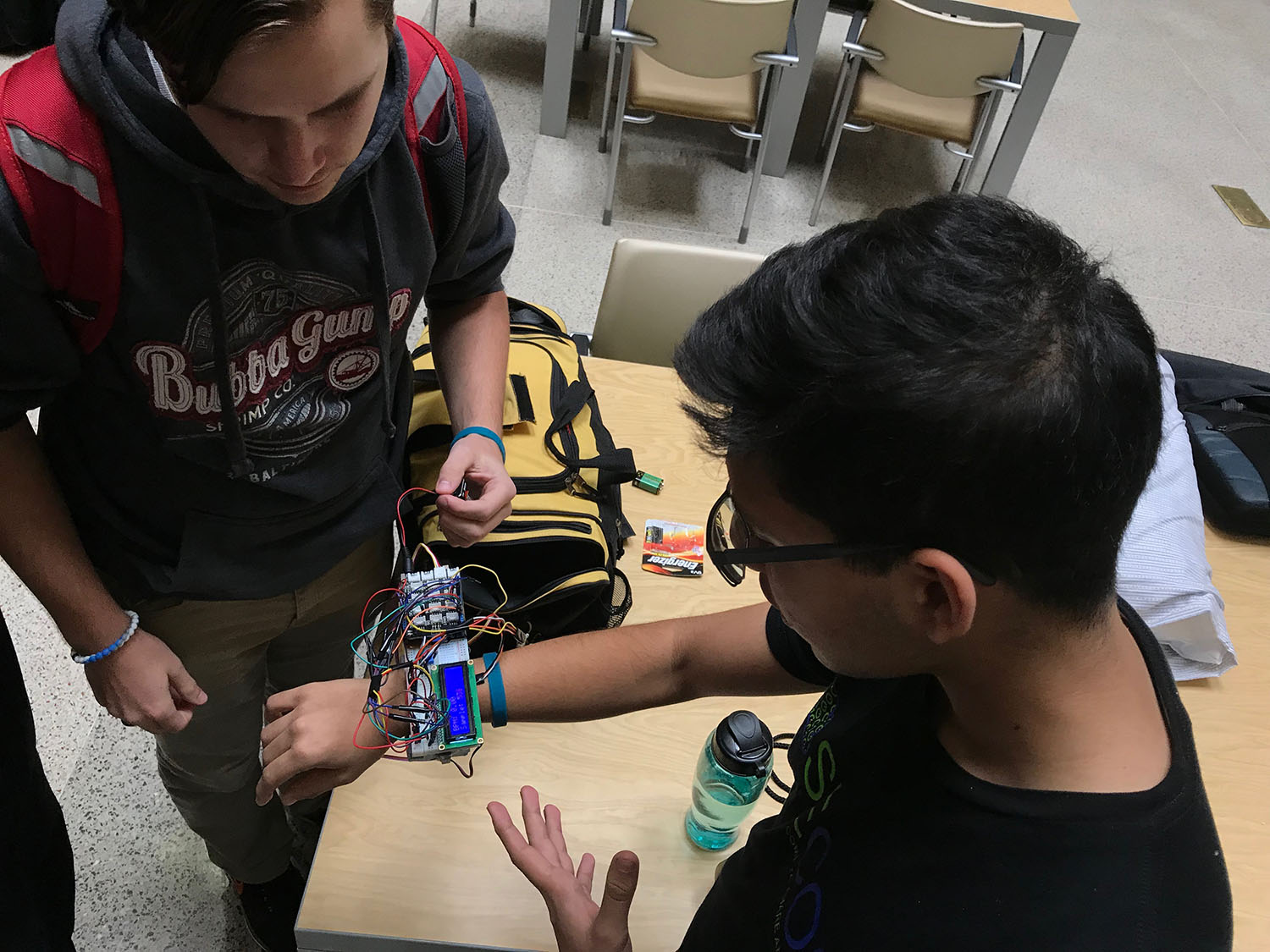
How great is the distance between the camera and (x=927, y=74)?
3152 millimetres

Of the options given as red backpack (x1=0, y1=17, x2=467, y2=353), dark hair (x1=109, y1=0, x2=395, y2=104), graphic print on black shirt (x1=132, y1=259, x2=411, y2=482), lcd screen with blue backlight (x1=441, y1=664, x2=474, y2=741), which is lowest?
lcd screen with blue backlight (x1=441, y1=664, x2=474, y2=741)

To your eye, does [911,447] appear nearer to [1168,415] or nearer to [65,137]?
[65,137]

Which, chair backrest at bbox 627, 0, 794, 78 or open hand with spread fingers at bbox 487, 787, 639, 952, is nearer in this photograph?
open hand with spread fingers at bbox 487, 787, 639, 952

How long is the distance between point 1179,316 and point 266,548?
3681mm

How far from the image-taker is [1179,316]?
3.48 metres

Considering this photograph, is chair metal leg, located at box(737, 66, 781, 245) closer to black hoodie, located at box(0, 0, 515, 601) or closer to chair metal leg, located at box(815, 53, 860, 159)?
chair metal leg, located at box(815, 53, 860, 159)

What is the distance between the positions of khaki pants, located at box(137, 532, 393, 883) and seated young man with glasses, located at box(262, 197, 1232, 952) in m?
0.68

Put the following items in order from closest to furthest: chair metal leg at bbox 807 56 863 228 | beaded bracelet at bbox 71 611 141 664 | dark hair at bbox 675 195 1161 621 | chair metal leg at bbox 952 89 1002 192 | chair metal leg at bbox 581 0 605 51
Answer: dark hair at bbox 675 195 1161 621 < beaded bracelet at bbox 71 611 141 664 < chair metal leg at bbox 952 89 1002 192 < chair metal leg at bbox 807 56 863 228 < chair metal leg at bbox 581 0 605 51

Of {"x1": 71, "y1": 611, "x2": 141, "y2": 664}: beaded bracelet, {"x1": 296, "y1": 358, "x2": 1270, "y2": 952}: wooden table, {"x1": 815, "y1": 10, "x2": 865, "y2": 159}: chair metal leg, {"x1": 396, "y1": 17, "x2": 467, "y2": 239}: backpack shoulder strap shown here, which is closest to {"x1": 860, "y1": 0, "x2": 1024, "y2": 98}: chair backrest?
{"x1": 815, "y1": 10, "x2": 865, "y2": 159}: chair metal leg

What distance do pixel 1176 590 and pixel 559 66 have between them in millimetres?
3236

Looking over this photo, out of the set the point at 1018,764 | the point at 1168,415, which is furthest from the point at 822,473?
the point at 1168,415

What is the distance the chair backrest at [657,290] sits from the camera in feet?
5.94

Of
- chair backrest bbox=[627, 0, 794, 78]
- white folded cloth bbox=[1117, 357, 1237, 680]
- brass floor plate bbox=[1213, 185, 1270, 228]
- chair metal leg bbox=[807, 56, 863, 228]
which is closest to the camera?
white folded cloth bbox=[1117, 357, 1237, 680]

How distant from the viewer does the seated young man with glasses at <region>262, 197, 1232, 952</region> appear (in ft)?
1.95
